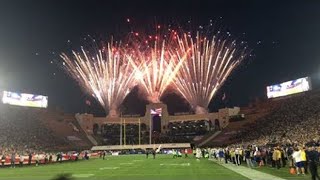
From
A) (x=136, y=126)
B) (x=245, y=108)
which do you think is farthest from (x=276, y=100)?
(x=136, y=126)

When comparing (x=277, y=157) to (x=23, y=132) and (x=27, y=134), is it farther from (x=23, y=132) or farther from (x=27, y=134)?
(x=23, y=132)

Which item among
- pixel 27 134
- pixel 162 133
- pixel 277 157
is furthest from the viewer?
pixel 162 133

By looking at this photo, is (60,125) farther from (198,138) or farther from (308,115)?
(308,115)

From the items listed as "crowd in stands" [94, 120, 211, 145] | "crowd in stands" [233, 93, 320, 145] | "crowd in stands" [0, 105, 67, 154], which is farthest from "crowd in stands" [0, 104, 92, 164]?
"crowd in stands" [233, 93, 320, 145]

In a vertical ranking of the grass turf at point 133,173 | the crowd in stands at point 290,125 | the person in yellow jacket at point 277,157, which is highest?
the crowd in stands at point 290,125

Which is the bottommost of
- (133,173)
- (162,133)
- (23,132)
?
(133,173)

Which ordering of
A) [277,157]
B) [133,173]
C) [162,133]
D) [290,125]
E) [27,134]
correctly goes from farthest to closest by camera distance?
[162,133] → [27,134] → [290,125] → [277,157] → [133,173]

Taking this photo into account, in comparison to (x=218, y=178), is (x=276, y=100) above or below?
above

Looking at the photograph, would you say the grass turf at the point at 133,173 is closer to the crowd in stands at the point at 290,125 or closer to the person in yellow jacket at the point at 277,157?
the person in yellow jacket at the point at 277,157

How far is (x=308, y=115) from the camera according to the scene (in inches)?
3137

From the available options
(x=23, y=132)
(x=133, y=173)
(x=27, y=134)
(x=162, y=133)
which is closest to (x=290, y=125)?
(x=27, y=134)

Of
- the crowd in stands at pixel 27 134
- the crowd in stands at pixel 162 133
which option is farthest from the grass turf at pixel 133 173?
the crowd in stands at pixel 162 133

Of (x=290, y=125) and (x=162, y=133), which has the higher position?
(x=162, y=133)

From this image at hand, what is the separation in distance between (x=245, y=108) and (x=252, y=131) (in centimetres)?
3547
